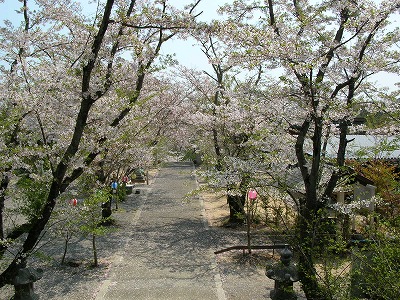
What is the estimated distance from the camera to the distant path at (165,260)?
7.61 m

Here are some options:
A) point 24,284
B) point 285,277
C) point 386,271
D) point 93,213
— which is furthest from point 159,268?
point 386,271

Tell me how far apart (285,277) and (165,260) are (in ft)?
19.4

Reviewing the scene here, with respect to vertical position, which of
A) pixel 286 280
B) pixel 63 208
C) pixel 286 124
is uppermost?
pixel 286 124

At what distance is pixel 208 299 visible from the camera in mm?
7223

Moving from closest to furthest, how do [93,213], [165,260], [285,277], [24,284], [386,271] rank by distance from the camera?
[386,271], [24,284], [285,277], [93,213], [165,260]

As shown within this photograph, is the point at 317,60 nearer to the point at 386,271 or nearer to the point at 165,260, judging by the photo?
the point at 386,271

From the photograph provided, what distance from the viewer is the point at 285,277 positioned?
175 inches

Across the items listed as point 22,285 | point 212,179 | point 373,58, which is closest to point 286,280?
point 22,285

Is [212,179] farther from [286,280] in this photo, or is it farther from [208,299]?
[286,280]

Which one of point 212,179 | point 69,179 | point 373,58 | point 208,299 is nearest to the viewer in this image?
point 69,179

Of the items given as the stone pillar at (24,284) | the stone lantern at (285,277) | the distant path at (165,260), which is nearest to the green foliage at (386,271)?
the stone lantern at (285,277)

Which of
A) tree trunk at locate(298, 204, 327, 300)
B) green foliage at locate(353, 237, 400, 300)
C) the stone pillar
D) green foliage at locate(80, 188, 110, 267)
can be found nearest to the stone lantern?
tree trunk at locate(298, 204, 327, 300)

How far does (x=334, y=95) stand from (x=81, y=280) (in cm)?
681

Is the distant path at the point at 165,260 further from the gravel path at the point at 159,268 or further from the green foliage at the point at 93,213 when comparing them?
the green foliage at the point at 93,213
